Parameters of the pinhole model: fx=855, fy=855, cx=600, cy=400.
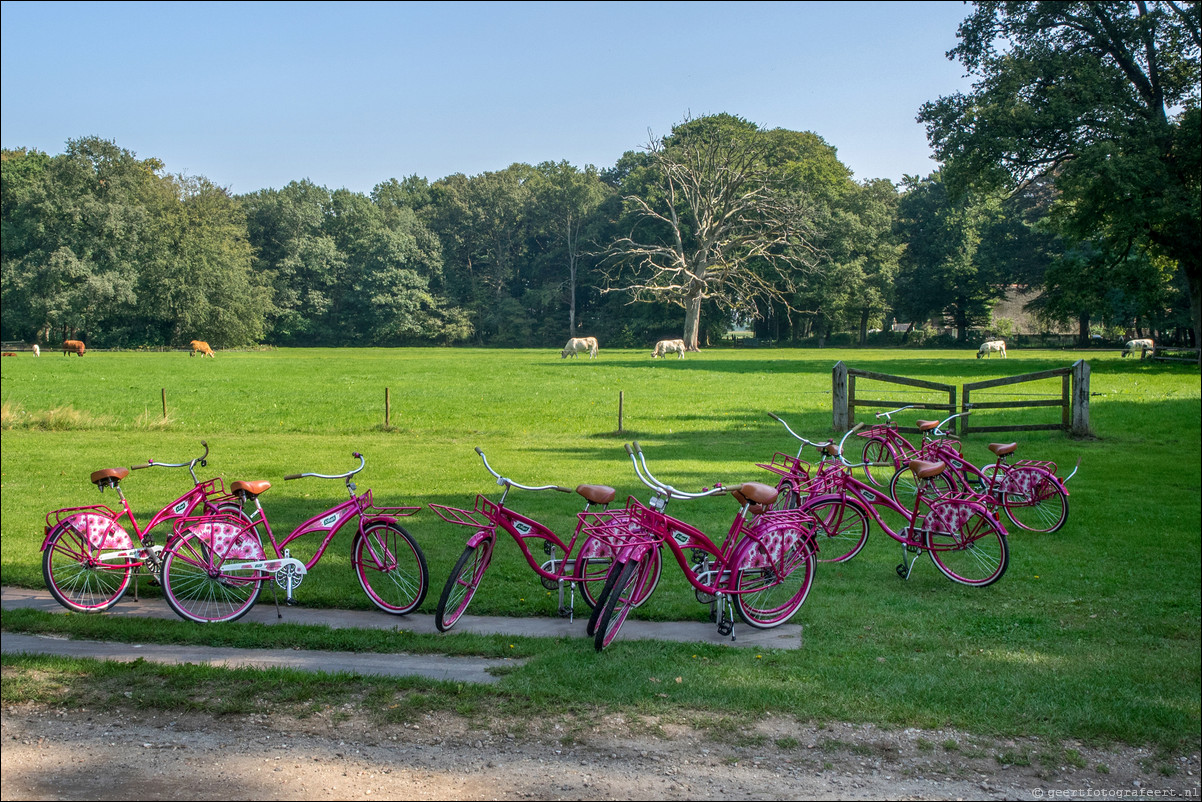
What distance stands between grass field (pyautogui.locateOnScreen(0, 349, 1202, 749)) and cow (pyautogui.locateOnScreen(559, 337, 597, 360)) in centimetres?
2421

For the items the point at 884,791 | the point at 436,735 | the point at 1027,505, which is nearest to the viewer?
the point at 884,791

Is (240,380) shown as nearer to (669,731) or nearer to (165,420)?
(165,420)

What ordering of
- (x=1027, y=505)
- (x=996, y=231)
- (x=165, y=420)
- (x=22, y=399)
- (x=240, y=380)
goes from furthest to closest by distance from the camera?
(x=996, y=231) → (x=240, y=380) → (x=22, y=399) → (x=165, y=420) → (x=1027, y=505)

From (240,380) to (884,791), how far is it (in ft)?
62.4

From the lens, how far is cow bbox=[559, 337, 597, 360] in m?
49.2

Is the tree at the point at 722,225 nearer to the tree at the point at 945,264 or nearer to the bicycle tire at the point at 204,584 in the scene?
the tree at the point at 945,264

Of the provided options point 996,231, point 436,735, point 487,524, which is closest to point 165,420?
point 487,524

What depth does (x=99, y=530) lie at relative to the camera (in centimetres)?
621

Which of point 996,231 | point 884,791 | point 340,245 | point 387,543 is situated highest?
point 996,231

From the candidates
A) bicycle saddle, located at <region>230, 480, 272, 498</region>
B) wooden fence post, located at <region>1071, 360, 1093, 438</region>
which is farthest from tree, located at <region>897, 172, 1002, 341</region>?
bicycle saddle, located at <region>230, 480, 272, 498</region>

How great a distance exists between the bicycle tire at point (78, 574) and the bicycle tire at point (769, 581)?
14.6 ft

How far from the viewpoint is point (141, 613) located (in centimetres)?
621

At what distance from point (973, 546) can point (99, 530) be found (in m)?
6.73

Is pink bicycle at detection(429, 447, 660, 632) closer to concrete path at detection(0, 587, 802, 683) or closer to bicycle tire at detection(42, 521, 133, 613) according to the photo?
concrete path at detection(0, 587, 802, 683)
